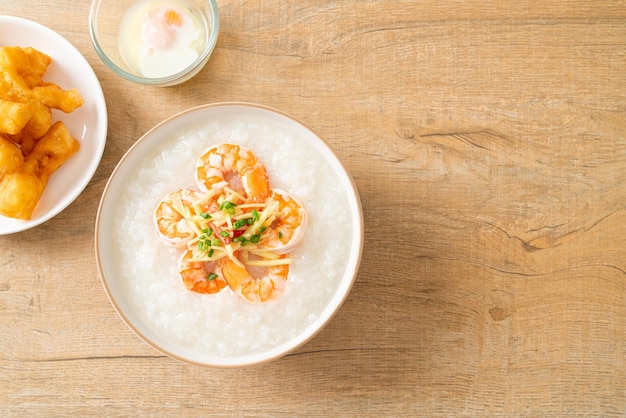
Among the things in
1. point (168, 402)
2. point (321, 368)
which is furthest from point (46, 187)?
point (321, 368)

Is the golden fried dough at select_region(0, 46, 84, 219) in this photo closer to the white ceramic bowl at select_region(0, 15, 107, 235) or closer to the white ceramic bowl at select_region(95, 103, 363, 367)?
the white ceramic bowl at select_region(0, 15, 107, 235)

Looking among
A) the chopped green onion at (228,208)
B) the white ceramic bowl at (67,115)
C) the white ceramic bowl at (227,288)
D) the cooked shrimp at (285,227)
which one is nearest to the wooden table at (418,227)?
the white ceramic bowl at (67,115)

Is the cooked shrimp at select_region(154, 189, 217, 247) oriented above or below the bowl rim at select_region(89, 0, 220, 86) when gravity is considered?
below

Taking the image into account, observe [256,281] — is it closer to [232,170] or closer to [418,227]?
[232,170]

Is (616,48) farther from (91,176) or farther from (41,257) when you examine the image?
(41,257)

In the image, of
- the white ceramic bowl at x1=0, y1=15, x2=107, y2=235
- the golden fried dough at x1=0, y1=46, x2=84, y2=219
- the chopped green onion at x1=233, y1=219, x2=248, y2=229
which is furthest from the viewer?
the white ceramic bowl at x1=0, y1=15, x2=107, y2=235

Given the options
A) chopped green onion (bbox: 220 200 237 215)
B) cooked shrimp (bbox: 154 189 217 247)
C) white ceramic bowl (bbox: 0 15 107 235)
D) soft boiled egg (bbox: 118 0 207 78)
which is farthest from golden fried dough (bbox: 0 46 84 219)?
chopped green onion (bbox: 220 200 237 215)

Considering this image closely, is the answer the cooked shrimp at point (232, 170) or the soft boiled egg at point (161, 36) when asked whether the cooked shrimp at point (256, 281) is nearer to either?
the cooked shrimp at point (232, 170)
